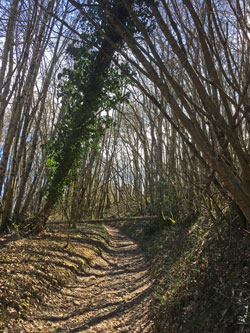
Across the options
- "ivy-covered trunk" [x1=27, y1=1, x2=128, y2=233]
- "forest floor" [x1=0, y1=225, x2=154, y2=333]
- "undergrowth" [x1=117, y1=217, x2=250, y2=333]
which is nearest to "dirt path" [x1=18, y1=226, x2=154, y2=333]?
"forest floor" [x1=0, y1=225, x2=154, y2=333]

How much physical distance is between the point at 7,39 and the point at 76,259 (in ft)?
20.3

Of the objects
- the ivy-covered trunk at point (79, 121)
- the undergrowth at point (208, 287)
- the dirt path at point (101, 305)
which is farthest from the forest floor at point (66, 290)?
the ivy-covered trunk at point (79, 121)

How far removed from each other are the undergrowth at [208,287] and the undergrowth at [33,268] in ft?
6.61

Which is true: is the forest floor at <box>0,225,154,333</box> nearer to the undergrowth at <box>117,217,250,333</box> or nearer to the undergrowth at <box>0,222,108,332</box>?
the undergrowth at <box>0,222,108,332</box>

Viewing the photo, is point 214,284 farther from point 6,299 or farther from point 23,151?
point 23,151

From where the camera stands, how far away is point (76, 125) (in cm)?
696

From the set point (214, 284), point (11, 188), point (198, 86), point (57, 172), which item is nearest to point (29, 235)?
point (11, 188)

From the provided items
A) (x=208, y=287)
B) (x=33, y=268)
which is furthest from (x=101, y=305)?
(x=208, y=287)

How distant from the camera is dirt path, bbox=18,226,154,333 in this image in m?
3.61

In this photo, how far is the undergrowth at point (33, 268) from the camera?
3.62 meters

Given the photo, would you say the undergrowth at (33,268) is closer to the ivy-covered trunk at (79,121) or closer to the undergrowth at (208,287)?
the ivy-covered trunk at (79,121)

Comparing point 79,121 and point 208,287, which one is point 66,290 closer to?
point 208,287

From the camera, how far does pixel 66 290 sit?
4.80 metres

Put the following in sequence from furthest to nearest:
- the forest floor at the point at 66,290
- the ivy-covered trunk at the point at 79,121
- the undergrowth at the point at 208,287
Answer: the ivy-covered trunk at the point at 79,121
the forest floor at the point at 66,290
the undergrowth at the point at 208,287
